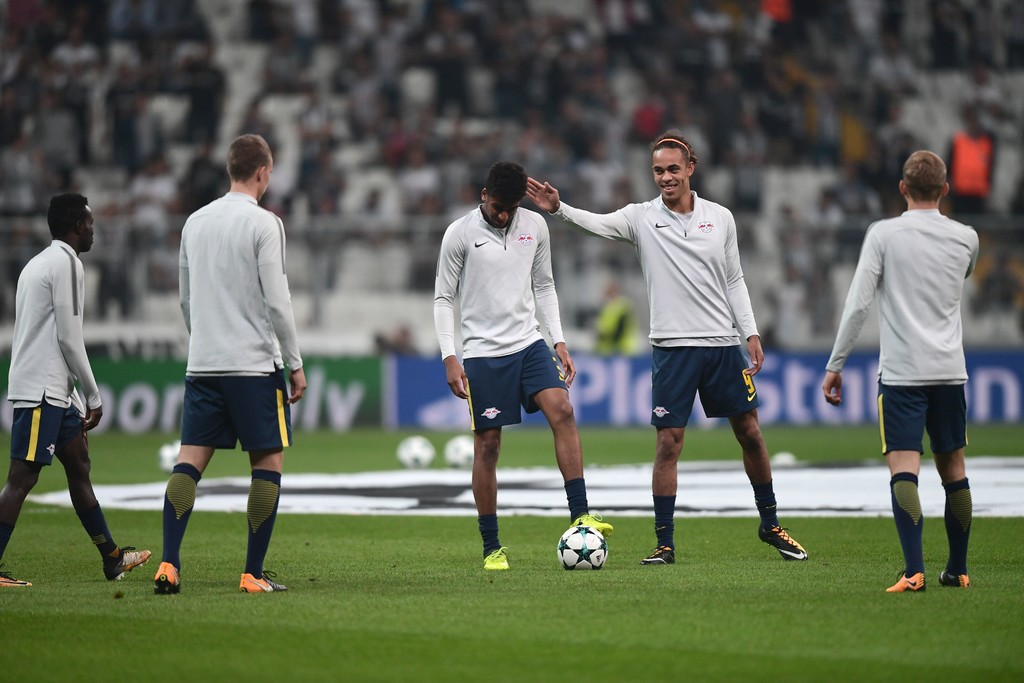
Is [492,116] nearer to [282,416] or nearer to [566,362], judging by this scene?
[566,362]

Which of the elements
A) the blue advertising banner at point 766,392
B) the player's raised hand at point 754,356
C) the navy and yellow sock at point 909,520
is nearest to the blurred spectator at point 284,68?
the blue advertising banner at point 766,392

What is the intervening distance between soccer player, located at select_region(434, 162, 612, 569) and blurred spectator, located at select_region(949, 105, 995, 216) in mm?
17717

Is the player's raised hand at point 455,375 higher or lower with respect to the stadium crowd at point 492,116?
lower

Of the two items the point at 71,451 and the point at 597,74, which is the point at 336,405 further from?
the point at 71,451

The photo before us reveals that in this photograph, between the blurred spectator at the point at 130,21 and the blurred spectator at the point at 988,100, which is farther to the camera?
the blurred spectator at the point at 988,100

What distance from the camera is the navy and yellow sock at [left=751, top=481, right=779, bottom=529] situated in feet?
30.1

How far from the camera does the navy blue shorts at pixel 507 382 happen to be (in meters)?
8.85

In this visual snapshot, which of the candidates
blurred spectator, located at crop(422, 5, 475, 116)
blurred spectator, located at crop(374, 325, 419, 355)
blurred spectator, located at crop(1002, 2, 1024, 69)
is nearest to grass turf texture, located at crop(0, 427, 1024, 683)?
blurred spectator, located at crop(374, 325, 419, 355)

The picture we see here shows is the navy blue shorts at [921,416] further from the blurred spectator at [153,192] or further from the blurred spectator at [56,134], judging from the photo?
the blurred spectator at [56,134]

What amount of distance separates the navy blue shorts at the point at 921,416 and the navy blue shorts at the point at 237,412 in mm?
2938

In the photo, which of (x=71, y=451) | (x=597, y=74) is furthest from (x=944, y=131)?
(x=71, y=451)

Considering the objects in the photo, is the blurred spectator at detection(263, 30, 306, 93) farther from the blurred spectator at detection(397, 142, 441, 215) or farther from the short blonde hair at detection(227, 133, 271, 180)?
the short blonde hair at detection(227, 133, 271, 180)

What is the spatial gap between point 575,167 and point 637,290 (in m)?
3.35

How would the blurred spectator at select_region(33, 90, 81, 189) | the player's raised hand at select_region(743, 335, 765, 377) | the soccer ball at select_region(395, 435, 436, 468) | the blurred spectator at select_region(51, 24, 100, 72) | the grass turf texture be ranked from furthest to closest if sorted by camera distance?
the blurred spectator at select_region(51, 24, 100, 72) < the blurred spectator at select_region(33, 90, 81, 189) < the soccer ball at select_region(395, 435, 436, 468) < the player's raised hand at select_region(743, 335, 765, 377) < the grass turf texture
